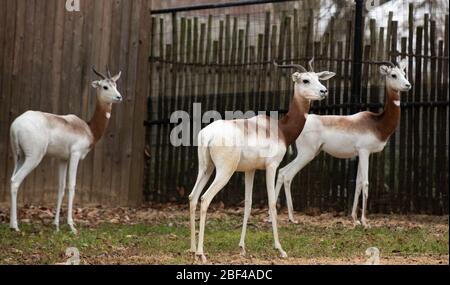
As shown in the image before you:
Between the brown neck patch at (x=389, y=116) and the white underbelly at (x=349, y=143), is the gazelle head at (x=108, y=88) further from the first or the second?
the brown neck patch at (x=389, y=116)

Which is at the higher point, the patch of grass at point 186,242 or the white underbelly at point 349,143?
the white underbelly at point 349,143

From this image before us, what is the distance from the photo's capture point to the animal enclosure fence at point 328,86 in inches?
428

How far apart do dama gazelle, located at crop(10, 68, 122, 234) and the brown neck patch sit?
2790 mm

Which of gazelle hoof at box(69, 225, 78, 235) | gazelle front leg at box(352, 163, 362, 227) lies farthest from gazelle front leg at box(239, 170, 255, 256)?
gazelle front leg at box(352, 163, 362, 227)

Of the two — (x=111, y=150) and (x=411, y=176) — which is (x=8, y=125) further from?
(x=411, y=176)

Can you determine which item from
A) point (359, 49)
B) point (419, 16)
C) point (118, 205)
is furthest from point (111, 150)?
point (419, 16)

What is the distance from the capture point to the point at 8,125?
11055 mm

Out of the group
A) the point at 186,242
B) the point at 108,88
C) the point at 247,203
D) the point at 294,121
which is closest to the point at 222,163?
the point at 247,203

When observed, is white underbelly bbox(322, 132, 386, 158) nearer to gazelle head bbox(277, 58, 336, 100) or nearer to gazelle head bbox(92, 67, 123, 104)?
gazelle head bbox(277, 58, 336, 100)

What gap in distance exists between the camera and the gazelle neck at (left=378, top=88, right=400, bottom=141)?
32.7ft

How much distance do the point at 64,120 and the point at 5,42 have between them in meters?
1.80

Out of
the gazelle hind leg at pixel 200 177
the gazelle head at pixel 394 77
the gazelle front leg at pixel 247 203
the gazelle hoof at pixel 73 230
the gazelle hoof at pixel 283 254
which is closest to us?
the gazelle hind leg at pixel 200 177

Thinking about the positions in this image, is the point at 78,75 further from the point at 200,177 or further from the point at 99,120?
the point at 200,177

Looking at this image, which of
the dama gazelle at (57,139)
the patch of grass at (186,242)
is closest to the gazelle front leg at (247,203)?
the patch of grass at (186,242)
